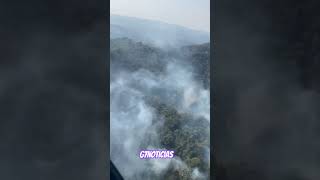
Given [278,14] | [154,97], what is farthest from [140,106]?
[278,14]

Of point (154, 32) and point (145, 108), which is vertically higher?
point (154, 32)

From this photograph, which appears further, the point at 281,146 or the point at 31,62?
the point at 281,146

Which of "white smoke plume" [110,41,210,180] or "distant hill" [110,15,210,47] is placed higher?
"distant hill" [110,15,210,47]

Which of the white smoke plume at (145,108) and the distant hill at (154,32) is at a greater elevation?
the distant hill at (154,32)

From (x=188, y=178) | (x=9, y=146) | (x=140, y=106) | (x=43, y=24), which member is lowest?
(x=188, y=178)

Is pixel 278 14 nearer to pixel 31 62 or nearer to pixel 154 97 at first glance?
pixel 154 97

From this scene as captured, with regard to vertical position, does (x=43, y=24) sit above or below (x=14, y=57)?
above

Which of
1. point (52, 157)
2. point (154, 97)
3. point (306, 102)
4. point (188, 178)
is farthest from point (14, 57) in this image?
point (306, 102)
